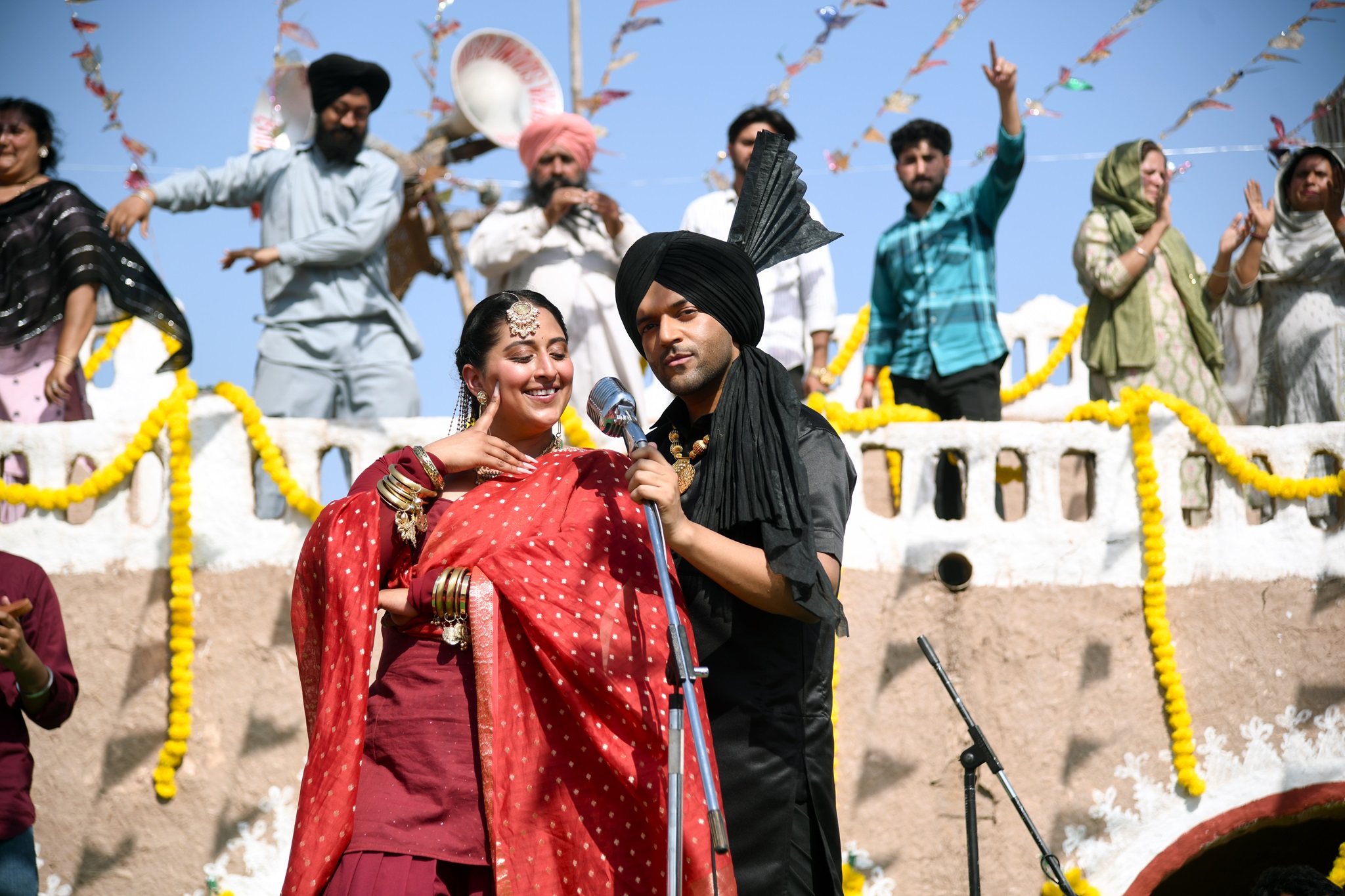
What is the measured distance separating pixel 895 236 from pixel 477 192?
4683 mm

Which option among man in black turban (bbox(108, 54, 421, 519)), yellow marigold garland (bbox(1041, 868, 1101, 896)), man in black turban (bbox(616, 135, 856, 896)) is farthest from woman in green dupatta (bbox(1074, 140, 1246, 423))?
man in black turban (bbox(616, 135, 856, 896))

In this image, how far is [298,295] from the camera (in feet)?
19.3

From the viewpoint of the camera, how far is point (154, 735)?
5.27 metres

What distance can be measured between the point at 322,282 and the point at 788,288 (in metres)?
2.23

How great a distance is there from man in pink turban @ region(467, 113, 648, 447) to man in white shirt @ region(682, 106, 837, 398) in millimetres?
473

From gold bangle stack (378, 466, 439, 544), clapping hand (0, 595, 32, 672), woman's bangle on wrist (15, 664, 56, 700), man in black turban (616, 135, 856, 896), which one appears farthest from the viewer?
woman's bangle on wrist (15, 664, 56, 700)

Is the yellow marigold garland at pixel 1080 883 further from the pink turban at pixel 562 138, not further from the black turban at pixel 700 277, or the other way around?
the pink turban at pixel 562 138

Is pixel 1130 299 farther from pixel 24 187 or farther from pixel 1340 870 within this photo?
pixel 24 187

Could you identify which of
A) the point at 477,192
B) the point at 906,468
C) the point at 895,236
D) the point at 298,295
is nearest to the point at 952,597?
the point at 906,468

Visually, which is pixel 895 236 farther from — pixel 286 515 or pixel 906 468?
pixel 286 515

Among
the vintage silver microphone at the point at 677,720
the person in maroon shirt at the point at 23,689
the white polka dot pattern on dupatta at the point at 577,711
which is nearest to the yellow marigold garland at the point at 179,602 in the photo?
the person in maroon shirt at the point at 23,689

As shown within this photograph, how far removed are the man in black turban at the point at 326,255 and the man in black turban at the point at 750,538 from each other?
10.3ft

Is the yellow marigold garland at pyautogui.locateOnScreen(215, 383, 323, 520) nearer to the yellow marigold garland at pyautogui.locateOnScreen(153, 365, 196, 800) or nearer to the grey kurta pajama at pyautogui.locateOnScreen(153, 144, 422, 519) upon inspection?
the yellow marigold garland at pyautogui.locateOnScreen(153, 365, 196, 800)

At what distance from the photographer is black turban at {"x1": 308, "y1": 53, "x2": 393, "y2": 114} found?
6.04 m
